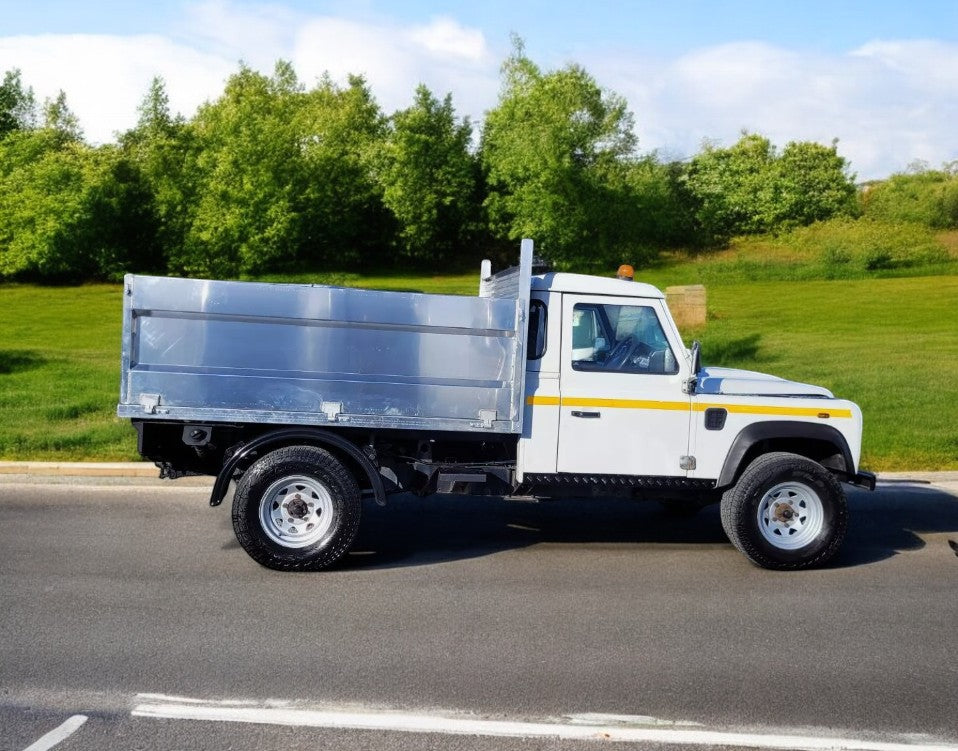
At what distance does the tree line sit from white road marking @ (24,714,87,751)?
40.2 metres

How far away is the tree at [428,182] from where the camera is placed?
167 ft

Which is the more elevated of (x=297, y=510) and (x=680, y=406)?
(x=680, y=406)

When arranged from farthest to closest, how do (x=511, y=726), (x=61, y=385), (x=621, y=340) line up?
(x=61, y=385) → (x=621, y=340) → (x=511, y=726)

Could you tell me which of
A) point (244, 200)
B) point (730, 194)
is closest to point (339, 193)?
point (244, 200)

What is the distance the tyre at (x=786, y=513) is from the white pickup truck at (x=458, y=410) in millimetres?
14

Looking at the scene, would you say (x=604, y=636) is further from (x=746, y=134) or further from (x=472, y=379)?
(x=746, y=134)

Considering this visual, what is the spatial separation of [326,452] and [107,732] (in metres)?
3.16

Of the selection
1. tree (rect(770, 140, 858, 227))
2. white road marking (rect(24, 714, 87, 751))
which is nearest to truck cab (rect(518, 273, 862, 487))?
white road marking (rect(24, 714, 87, 751))

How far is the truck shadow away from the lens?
859cm

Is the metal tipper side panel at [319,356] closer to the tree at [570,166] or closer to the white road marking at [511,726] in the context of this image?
the white road marking at [511,726]

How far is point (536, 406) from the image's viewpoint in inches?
313

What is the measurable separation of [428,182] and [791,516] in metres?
45.6

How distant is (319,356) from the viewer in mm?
7629

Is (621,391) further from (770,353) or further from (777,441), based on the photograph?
(770,353)
